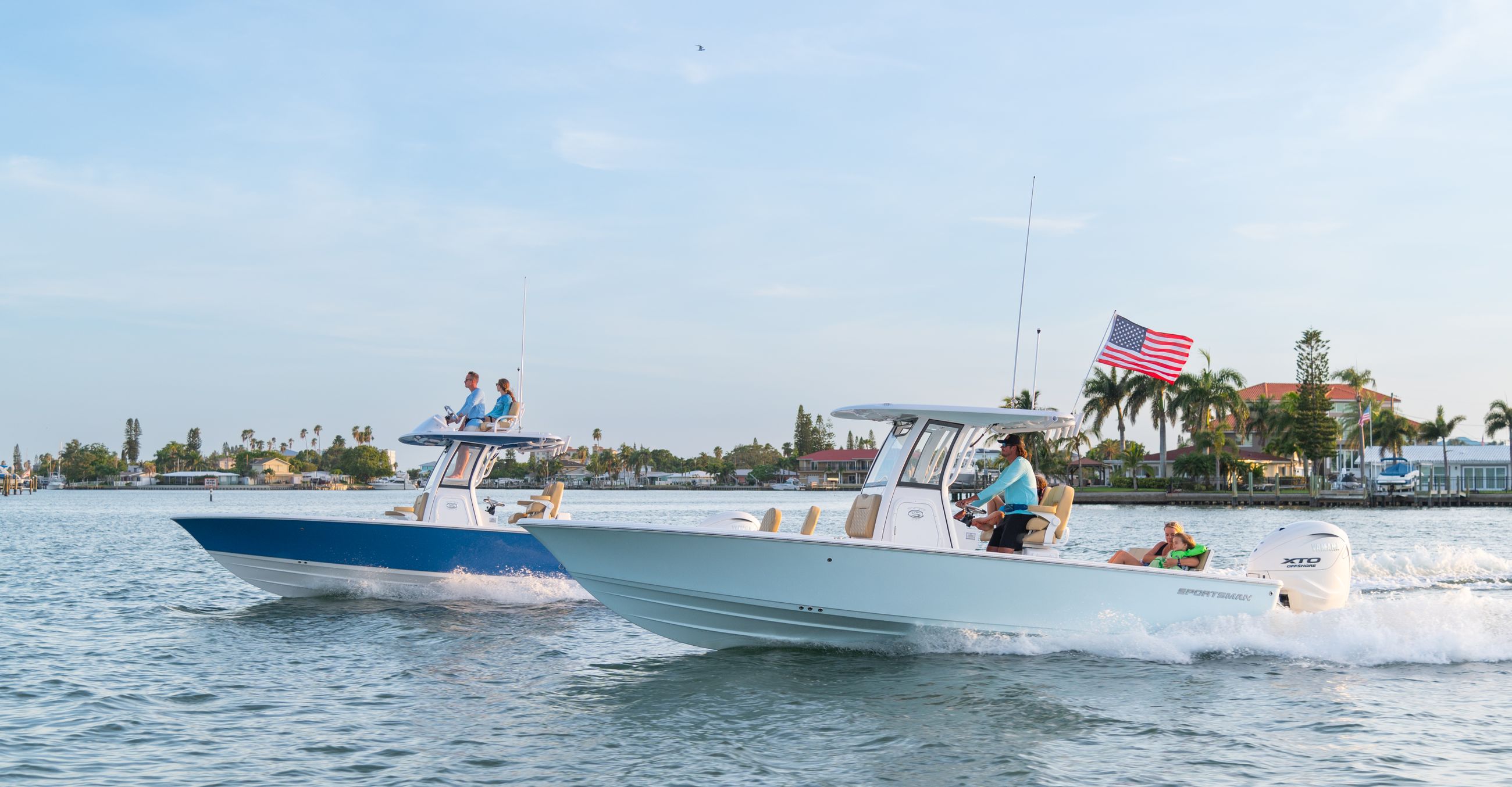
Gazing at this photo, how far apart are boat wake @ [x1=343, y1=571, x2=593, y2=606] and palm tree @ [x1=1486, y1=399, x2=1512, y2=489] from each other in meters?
82.9

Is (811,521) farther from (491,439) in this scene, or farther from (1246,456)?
(1246,456)

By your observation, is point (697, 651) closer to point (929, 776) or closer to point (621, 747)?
point (621, 747)

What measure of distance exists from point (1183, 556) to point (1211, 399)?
234 ft

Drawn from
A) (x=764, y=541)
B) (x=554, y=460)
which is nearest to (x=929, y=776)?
(x=764, y=541)

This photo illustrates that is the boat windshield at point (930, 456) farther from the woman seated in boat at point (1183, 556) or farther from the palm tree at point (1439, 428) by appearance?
the palm tree at point (1439, 428)

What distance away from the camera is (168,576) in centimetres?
2241

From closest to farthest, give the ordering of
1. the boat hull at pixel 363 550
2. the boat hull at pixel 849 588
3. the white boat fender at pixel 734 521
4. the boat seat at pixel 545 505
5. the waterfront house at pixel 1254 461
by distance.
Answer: the boat hull at pixel 849 588 → the white boat fender at pixel 734 521 → the boat seat at pixel 545 505 → the boat hull at pixel 363 550 → the waterfront house at pixel 1254 461

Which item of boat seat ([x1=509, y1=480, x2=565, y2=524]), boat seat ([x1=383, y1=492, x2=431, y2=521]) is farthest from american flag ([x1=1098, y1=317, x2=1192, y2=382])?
boat seat ([x1=383, y1=492, x2=431, y2=521])

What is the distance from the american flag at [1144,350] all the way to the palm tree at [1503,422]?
81.7 m

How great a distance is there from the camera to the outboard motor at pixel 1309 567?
10.9 meters

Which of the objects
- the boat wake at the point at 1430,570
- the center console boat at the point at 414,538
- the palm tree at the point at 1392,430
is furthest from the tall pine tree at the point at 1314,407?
the center console boat at the point at 414,538

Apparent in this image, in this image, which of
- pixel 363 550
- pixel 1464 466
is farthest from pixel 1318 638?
pixel 1464 466

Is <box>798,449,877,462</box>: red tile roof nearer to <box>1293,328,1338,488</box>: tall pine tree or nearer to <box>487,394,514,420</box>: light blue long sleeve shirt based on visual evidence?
<box>1293,328,1338,488</box>: tall pine tree

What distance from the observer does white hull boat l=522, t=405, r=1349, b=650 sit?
994 cm
